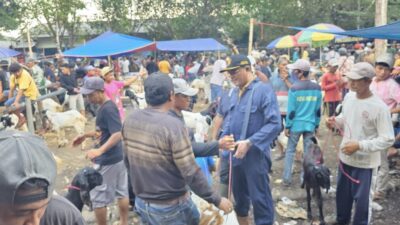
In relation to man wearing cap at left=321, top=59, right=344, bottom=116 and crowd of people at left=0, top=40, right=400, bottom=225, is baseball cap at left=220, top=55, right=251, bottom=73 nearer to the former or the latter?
crowd of people at left=0, top=40, right=400, bottom=225

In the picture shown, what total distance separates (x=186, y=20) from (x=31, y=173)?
3053 cm

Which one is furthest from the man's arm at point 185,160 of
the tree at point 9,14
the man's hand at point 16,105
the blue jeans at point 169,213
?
the tree at point 9,14

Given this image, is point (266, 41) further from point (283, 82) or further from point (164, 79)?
point (164, 79)

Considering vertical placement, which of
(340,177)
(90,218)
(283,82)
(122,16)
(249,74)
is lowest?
(90,218)

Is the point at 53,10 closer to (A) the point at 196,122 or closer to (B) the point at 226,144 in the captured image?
(A) the point at 196,122

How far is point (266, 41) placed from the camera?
36.7 m

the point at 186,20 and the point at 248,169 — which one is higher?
the point at 186,20

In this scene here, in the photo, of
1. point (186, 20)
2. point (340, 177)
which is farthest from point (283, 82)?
point (186, 20)

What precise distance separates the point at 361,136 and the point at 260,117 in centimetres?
99

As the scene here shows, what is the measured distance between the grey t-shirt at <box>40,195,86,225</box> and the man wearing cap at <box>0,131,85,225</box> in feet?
1.21

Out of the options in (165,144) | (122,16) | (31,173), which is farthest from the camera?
(122,16)

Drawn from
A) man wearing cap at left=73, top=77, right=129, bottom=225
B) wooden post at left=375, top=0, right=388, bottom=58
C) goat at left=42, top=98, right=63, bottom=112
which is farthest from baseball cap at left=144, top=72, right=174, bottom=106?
goat at left=42, top=98, right=63, bottom=112

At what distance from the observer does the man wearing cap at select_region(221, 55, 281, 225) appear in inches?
149

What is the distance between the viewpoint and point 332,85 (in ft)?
27.5
